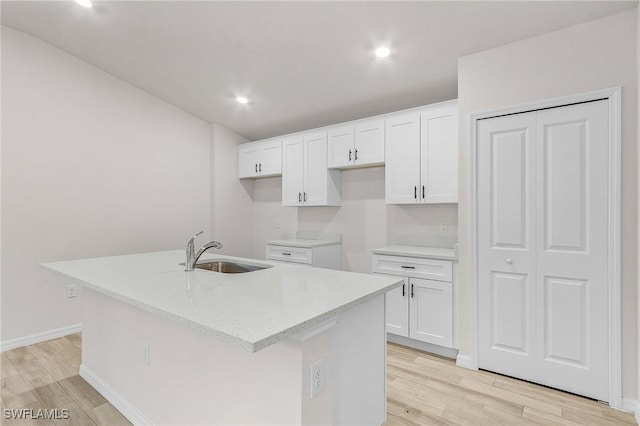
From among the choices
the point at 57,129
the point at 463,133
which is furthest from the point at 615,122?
the point at 57,129

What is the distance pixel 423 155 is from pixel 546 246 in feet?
4.18

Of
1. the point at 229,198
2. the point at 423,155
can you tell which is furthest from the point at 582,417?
the point at 229,198

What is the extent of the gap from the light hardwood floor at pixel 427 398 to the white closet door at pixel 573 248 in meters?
0.22

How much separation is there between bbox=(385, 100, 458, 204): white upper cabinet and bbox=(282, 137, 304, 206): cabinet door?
3.95 feet

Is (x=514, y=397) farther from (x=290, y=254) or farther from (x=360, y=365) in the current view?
(x=290, y=254)

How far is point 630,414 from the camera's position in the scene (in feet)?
6.84

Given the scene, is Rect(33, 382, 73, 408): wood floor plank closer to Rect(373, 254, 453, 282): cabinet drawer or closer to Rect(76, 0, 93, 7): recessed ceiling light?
Rect(373, 254, 453, 282): cabinet drawer

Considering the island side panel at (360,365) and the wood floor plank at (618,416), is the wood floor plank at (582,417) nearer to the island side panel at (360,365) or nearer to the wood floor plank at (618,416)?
the wood floor plank at (618,416)

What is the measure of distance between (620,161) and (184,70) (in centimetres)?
371

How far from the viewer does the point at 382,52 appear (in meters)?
2.73

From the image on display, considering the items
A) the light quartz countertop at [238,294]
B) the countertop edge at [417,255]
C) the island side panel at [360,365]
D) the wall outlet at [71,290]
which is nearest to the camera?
the light quartz countertop at [238,294]

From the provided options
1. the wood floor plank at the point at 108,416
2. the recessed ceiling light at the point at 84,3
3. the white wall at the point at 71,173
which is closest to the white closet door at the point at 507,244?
the wood floor plank at the point at 108,416

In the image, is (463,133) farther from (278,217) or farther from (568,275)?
(278,217)

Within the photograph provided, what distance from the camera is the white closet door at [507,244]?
96.7 inches
